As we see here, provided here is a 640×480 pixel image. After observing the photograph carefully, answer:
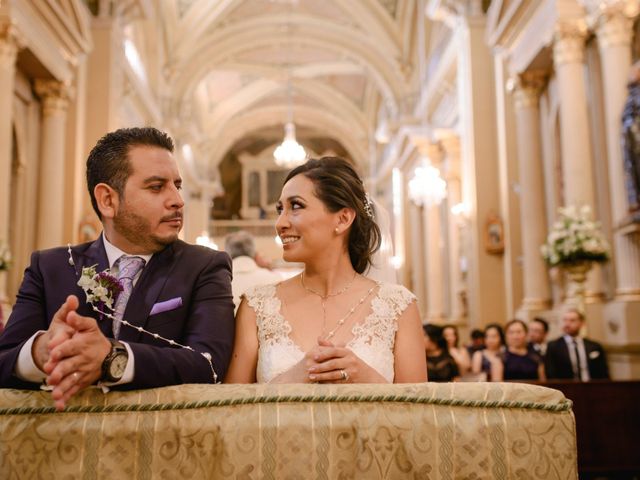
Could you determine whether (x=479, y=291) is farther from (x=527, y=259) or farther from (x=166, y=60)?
(x=166, y=60)

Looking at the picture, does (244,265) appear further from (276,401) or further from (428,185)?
(428,185)

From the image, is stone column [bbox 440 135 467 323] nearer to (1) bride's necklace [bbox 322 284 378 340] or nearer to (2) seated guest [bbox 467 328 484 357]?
(2) seated guest [bbox 467 328 484 357]

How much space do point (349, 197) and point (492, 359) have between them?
16.4 feet

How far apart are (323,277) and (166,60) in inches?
688

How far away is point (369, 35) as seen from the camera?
1936cm

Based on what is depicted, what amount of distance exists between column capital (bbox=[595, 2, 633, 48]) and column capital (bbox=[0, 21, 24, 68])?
21.1 feet

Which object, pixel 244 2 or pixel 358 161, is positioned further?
pixel 358 161

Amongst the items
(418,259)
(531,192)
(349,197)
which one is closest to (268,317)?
(349,197)

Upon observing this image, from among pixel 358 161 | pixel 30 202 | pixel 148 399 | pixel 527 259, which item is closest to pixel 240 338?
pixel 148 399

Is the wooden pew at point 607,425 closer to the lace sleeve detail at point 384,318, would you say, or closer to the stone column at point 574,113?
the stone column at point 574,113

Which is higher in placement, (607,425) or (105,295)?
(105,295)

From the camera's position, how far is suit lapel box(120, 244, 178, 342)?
6.62 ft

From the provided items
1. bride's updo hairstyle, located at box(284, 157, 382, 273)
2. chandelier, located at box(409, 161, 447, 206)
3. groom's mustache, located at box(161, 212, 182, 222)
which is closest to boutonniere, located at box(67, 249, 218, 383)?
groom's mustache, located at box(161, 212, 182, 222)

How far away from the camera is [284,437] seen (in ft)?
5.27
